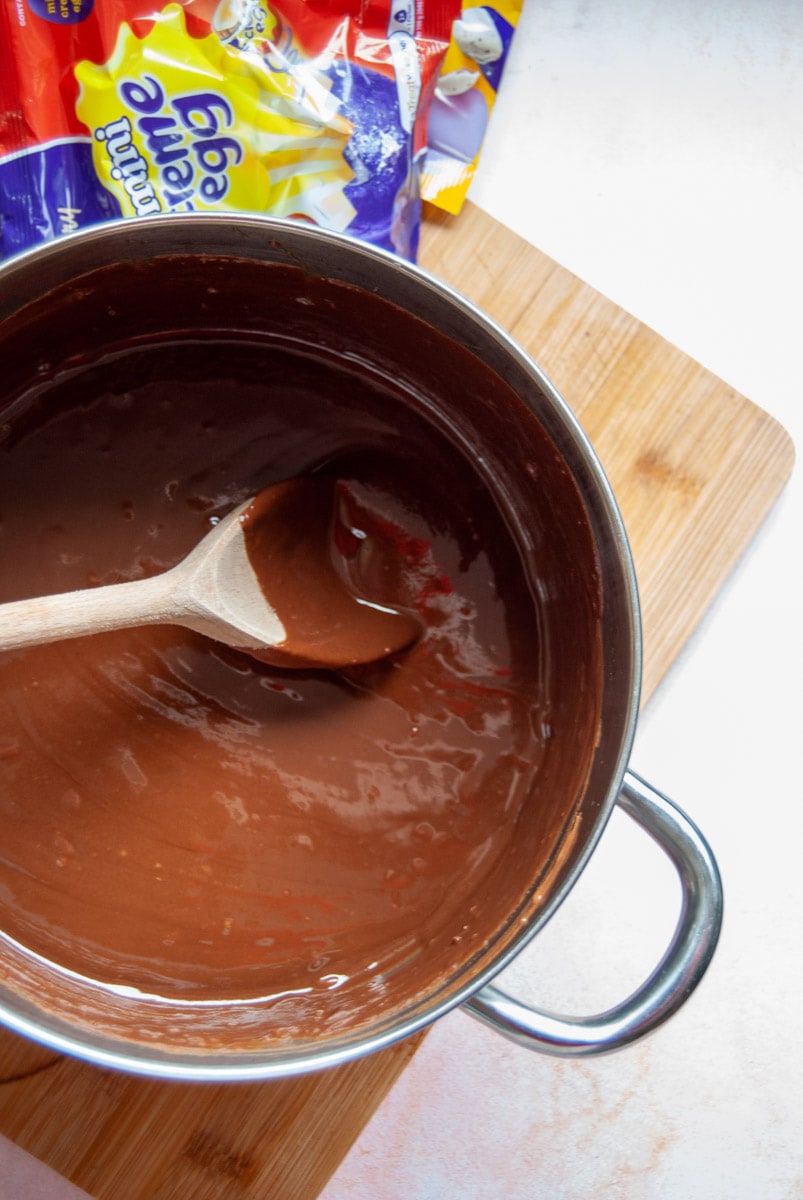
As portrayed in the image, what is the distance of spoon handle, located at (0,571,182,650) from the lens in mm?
754

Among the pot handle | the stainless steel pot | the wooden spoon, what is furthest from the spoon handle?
the pot handle

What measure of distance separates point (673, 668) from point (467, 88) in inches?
28.2

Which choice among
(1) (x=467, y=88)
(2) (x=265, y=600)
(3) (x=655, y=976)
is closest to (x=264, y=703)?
(2) (x=265, y=600)

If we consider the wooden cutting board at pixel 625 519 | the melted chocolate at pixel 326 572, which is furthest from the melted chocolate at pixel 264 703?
the wooden cutting board at pixel 625 519

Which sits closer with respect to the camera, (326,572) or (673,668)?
(326,572)

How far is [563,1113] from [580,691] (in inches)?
27.7

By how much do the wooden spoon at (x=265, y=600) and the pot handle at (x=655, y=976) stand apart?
29cm

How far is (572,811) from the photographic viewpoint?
0.80 meters

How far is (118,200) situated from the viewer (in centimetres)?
95

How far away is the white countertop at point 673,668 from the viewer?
1170 mm

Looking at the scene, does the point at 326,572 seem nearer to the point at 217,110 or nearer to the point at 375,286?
the point at 375,286

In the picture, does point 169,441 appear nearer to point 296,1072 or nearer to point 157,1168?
point 296,1072

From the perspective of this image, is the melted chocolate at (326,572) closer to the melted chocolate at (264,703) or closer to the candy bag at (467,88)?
the melted chocolate at (264,703)

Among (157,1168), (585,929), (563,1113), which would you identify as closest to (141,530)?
(157,1168)
